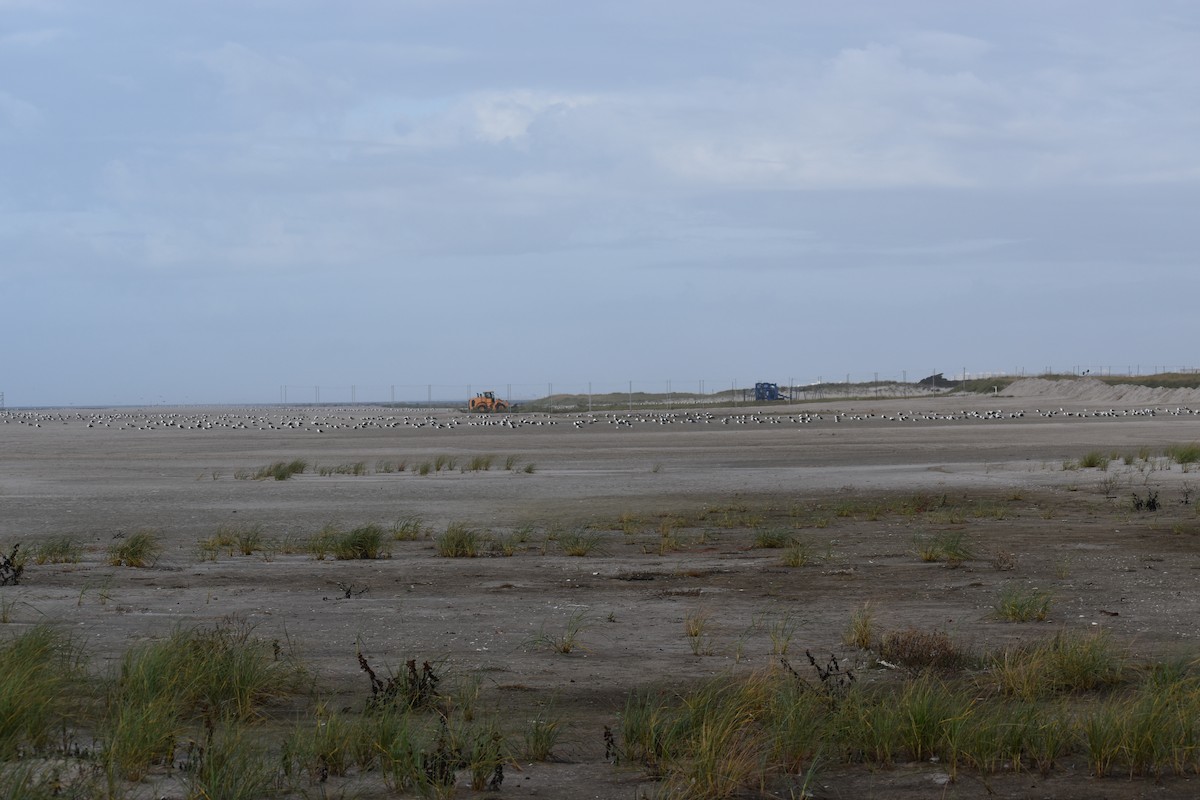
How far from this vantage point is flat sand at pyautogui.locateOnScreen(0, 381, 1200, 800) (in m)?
8.60

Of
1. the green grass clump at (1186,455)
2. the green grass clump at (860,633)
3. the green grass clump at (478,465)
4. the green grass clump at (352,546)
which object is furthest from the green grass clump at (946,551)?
the green grass clump at (478,465)

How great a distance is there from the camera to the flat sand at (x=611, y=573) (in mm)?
8602

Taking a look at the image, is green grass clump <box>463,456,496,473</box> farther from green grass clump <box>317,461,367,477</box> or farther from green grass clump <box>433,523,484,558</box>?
green grass clump <box>433,523,484,558</box>

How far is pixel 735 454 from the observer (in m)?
40.3

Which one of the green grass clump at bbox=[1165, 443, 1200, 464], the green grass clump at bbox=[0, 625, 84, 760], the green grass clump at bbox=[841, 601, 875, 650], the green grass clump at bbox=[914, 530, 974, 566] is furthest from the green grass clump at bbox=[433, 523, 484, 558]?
the green grass clump at bbox=[1165, 443, 1200, 464]

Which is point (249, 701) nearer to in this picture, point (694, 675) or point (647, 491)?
point (694, 675)

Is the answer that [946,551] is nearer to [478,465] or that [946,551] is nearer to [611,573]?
[611,573]

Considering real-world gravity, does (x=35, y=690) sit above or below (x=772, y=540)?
above

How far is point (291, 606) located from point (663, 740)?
5943 mm

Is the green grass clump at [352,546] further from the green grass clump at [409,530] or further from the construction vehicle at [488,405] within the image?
the construction vehicle at [488,405]

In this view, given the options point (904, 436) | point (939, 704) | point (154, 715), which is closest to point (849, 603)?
point (939, 704)

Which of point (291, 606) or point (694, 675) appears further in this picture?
point (291, 606)

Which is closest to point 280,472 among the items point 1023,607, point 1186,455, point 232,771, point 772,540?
point 772,540

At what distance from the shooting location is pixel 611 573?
1383 cm
